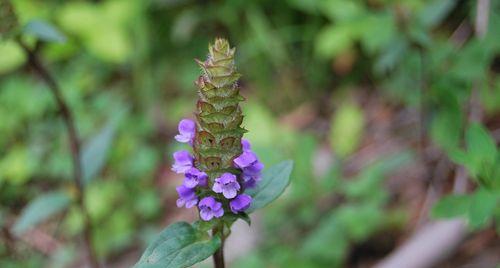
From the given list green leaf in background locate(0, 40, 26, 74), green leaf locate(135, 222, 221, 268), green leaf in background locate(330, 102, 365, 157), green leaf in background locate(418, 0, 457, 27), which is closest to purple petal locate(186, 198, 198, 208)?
green leaf locate(135, 222, 221, 268)

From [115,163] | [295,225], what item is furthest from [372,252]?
[115,163]

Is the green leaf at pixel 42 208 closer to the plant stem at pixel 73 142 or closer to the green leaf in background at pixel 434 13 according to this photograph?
the plant stem at pixel 73 142

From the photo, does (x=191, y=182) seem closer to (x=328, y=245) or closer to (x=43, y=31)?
(x=43, y=31)

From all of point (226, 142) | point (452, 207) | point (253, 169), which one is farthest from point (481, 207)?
point (226, 142)

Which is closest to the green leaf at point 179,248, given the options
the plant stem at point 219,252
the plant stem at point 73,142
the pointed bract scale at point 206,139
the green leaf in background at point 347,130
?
the plant stem at point 219,252

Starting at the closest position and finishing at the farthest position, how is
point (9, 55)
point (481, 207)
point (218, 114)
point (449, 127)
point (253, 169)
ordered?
point (218, 114) → point (253, 169) → point (481, 207) → point (449, 127) → point (9, 55)

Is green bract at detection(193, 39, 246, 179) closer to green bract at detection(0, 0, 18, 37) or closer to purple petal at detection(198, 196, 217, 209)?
purple petal at detection(198, 196, 217, 209)
